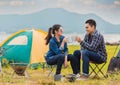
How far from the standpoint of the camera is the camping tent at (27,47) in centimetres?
1220

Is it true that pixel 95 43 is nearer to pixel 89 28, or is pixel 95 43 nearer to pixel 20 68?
pixel 89 28

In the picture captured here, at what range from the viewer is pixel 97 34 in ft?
30.7

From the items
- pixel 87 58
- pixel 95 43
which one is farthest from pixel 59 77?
pixel 95 43

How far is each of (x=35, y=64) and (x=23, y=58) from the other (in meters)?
0.48

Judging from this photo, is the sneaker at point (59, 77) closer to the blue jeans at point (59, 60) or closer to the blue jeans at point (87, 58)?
the blue jeans at point (59, 60)

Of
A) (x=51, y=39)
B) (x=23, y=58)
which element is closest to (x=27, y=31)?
(x=23, y=58)

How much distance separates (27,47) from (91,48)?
10.7 ft

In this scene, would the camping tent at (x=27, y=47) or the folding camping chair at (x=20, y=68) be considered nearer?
the folding camping chair at (x=20, y=68)

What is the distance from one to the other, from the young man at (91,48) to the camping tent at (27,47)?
293cm

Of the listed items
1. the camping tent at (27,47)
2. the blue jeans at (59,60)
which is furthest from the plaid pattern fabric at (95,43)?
the camping tent at (27,47)

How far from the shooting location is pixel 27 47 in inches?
480

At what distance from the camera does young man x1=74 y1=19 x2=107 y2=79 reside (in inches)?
360

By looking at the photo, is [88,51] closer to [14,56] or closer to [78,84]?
[78,84]

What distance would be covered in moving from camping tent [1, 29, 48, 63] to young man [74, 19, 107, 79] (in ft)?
9.60
